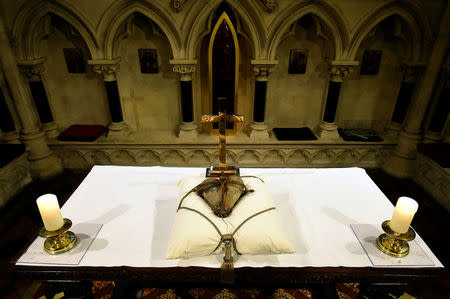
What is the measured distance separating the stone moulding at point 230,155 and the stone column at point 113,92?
28 cm

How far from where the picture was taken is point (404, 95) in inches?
192

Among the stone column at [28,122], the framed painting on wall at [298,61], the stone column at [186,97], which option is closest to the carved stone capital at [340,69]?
the framed painting on wall at [298,61]

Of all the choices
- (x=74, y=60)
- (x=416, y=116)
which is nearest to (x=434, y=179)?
(x=416, y=116)

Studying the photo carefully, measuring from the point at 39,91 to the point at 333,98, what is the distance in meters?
4.63

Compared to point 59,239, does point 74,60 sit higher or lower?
higher

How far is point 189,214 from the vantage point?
184cm

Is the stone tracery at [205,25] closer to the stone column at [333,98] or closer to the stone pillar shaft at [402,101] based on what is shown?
the stone column at [333,98]

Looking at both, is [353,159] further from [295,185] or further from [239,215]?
[239,215]

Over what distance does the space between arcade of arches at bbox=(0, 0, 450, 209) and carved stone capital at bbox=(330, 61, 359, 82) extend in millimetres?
20

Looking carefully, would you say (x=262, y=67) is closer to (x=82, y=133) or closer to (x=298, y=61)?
(x=298, y=61)


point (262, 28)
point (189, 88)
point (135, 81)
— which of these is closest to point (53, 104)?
point (135, 81)

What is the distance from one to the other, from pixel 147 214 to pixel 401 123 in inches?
185

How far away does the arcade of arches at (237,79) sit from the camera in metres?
4.23

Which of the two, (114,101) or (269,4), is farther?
(114,101)
